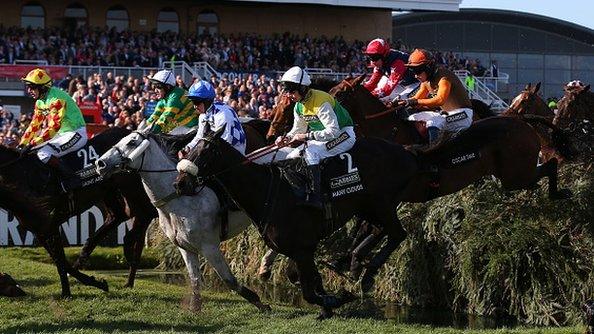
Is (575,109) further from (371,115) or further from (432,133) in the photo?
(371,115)

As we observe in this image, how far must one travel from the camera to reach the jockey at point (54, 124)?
508 inches

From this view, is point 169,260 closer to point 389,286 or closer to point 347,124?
point 389,286

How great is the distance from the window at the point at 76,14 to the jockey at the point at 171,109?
2587cm

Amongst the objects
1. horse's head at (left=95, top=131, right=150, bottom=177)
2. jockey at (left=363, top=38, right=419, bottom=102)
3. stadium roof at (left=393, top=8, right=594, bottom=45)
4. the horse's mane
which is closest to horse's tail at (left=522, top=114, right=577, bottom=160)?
jockey at (left=363, top=38, right=419, bottom=102)

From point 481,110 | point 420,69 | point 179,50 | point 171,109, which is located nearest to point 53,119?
point 171,109

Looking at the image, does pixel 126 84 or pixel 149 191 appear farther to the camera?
pixel 126 84

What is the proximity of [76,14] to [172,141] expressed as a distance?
89.3ft

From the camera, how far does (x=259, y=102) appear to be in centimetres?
2494

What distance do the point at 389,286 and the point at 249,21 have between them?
89.4 ft

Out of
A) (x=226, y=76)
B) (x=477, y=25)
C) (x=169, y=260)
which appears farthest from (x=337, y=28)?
(x=169, y=260)

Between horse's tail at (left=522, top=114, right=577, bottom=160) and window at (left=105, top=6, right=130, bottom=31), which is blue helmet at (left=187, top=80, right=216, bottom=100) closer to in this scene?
horse's tail at (left=522, top=114, right=577, bottom=160)

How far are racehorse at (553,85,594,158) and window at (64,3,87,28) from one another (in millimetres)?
26897

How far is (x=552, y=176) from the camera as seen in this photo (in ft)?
41.5

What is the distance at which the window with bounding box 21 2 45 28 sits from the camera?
3744 centimetres
